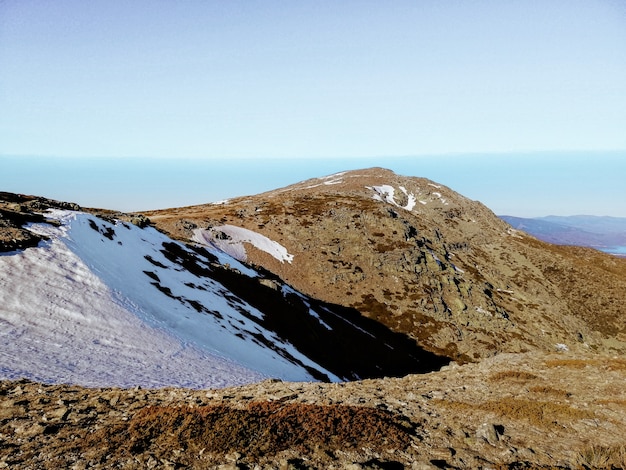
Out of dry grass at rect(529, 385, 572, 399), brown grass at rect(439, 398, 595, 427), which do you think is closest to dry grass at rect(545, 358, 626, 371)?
dry grass at rect(529, 385, 572, 399)

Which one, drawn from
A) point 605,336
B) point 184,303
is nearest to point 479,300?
point 605,336

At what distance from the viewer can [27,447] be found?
1110 cm

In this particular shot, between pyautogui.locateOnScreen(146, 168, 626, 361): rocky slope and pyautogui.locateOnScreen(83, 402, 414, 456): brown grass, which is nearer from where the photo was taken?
pyautogui.locateOnScreen(83, 402, 414, 456): brown grass

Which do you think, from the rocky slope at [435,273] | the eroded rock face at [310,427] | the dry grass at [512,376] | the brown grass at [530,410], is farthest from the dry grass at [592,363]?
the rocky slope at [435,273]

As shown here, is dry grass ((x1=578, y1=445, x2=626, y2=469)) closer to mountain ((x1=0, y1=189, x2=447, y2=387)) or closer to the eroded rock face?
the eroded rock face

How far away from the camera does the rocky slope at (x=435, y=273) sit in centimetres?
8162

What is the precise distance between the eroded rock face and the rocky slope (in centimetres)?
5863

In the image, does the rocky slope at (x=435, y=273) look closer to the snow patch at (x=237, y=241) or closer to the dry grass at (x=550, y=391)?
the snow patch at (x=237, y=241)

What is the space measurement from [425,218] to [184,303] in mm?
108159

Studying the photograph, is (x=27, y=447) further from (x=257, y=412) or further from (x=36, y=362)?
(x=36, y=362)

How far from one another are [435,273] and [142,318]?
258 feet

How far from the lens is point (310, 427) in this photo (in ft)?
42.9

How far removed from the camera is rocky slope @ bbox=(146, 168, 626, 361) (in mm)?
81625

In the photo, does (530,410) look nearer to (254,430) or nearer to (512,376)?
(512,376)
